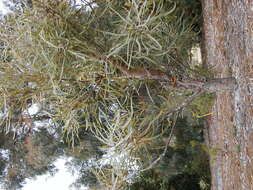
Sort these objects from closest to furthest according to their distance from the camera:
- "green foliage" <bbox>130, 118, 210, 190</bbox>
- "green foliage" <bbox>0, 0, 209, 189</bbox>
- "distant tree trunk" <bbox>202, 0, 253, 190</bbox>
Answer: "green foliage" <bbox>0, 0, 209, 189</bbox>, "distant tree trunk" <bbox>202, 0, 253, 190</bbox>, "green foliage" <bbox>130, 118, 210, 190</bbox>

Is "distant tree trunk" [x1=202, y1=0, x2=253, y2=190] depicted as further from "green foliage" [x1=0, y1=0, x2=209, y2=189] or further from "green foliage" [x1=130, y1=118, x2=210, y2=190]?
"green foliage" [x1=130, y1=118, x2=210, y2=190]

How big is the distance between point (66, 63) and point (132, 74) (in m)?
0.40

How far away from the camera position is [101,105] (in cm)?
191

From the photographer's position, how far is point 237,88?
1822 mm

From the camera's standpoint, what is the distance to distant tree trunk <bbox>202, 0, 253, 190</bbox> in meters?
1.68

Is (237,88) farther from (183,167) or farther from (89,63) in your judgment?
(183,167)

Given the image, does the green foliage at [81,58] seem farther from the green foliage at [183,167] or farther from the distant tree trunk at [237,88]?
the green foliage at [183,167]

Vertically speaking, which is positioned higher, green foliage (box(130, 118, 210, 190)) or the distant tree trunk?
the distant tree trunk

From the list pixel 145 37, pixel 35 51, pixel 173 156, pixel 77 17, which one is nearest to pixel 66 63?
pixel 35 51

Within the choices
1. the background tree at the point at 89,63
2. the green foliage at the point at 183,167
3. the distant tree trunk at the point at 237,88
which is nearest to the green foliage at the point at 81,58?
the background tree at the point at 89,63

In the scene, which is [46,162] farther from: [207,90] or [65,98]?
[207,90]

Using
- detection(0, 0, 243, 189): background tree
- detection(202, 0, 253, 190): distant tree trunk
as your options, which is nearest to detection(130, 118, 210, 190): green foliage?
detection(202, 0, 253, 190): distant tree trunk

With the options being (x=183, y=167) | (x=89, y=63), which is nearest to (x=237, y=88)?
(x=89, y=63)

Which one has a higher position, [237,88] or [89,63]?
[89,63]
